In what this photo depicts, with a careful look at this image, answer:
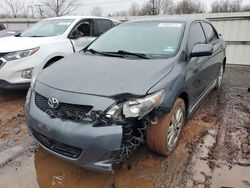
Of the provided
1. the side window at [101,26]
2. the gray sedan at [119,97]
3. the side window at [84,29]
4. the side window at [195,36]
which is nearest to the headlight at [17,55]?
the side window at [84,29]

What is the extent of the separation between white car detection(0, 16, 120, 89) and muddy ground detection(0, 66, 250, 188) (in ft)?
2.74

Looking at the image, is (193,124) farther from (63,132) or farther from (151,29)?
(63,132)

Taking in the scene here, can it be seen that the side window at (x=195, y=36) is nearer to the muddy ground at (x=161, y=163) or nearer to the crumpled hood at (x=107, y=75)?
the crumpled hood at (x=107, y=75)

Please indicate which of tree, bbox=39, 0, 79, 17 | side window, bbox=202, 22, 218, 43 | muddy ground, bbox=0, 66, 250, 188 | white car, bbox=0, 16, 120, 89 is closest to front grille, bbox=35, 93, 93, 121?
muddy ground, bbox=0, 66, 250, 188

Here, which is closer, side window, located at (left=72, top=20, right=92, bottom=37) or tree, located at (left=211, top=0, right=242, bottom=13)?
side window, located at (left=72, top=20, right=92, bottom=37)

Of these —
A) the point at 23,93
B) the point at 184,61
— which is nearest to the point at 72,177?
the point at 184,61

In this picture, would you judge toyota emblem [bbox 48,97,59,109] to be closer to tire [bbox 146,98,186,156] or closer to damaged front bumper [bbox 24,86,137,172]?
damaged front bumper [bbox 24,86,137,172]

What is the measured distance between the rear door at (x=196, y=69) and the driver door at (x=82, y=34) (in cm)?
271

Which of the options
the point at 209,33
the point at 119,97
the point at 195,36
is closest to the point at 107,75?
the point at 119,97

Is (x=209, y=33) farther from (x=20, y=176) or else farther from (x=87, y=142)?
(x=20, y=176)

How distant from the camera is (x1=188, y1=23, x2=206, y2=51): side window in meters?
3.45

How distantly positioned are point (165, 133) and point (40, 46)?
3278 millimetres

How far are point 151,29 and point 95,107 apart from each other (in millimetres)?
1834

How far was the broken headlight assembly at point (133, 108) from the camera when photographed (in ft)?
7.50
